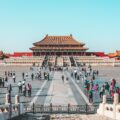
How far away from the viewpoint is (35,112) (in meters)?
20.8

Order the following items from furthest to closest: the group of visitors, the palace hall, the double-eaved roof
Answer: the double-eaved roof < the palace hall < the group of visitors

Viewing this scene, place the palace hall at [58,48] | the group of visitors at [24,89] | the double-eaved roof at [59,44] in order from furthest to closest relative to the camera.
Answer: the double-eaved roof at [59,44] → the palace hall at [58,48] → the group of visitors at [24,89]

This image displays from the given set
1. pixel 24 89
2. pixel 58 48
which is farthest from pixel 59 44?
pixel 24 89

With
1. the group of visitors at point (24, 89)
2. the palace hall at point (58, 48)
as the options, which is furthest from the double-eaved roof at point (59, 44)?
the group of visitors at point (24, 89)

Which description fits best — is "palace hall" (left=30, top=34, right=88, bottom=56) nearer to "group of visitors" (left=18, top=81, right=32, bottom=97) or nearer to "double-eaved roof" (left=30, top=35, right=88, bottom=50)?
"double-eaved roof" (left=30, top=35, right=88, bottom=50)

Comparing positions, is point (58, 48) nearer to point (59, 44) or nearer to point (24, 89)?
point (59, 44)

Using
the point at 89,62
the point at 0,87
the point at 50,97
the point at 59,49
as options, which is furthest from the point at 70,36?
the point at 50,97

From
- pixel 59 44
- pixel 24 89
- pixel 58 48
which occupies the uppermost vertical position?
pixel 59 44

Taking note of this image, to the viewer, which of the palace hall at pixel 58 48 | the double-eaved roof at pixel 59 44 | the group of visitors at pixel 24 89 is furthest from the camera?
the double-eaved roof at pixel 59 44

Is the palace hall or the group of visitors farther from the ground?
the palace hall

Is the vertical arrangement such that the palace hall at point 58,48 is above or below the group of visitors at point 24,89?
above

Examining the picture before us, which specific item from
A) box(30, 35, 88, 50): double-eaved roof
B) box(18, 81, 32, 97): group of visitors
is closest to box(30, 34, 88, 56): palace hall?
box(30, 35, 88, 50): double-eaved roof

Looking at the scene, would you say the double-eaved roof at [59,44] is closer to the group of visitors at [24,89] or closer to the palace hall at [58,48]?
the palace hall at [58,48]

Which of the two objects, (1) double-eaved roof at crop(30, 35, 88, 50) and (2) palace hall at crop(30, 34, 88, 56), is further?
(1) double-eaved roof at crop(30, 35, 88, 50)
